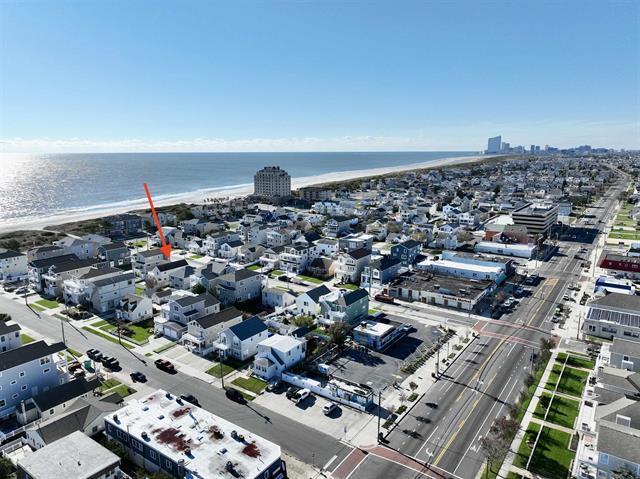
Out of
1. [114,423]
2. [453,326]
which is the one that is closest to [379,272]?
[453,326]

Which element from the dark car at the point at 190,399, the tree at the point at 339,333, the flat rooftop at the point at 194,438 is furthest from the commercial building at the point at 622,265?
the dark car at the point at 190,399

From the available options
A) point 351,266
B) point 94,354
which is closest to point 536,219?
point 351,266

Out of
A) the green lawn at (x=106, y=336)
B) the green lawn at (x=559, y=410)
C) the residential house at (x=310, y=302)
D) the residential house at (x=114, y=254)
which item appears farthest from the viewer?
the residential house at (x=114, y=254)

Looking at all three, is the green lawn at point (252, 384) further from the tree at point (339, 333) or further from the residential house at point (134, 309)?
the residential house at point (134, 309)

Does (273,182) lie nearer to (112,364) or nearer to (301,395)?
(112,364)

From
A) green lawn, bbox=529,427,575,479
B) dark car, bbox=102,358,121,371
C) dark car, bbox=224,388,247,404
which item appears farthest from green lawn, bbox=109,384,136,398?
green lawn, bbox=529,427,575,479
